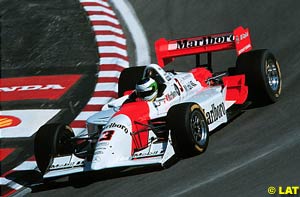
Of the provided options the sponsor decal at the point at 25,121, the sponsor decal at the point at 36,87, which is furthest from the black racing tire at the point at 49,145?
the sponsor decal at the point at 36,87

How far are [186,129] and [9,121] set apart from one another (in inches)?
164

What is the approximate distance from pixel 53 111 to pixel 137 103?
296 centimetres

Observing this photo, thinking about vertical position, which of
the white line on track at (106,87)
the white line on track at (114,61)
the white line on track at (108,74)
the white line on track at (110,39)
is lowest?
the white line on track at (106,87)

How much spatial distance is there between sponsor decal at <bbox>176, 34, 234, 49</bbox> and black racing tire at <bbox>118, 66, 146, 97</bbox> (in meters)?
0.92

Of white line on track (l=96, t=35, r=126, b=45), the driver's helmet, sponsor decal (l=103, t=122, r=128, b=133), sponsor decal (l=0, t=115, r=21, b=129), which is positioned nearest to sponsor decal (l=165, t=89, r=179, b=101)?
the driver's helmet

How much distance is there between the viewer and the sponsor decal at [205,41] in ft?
41.5

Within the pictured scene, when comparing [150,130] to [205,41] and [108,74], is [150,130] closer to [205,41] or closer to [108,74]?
[205,41]

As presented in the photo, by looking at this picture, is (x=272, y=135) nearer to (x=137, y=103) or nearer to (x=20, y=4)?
(x=137, y=103)

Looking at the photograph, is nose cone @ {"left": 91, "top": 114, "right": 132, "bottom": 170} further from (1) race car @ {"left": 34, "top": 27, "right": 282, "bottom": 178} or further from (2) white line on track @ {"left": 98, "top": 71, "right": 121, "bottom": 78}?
(2) white line on track @ {"left": 98, "top": 71, "right": 121, "bottom": 78}

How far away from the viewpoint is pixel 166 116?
32.9 ft

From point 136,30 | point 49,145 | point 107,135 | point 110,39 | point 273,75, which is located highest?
point 136,30

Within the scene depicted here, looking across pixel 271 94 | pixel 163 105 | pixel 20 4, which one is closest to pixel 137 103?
pixel 163 105

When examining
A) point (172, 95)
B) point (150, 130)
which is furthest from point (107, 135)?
point (172, 95)

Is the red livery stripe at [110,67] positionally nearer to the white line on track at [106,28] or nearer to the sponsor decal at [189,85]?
the white line on track at [106,28]
